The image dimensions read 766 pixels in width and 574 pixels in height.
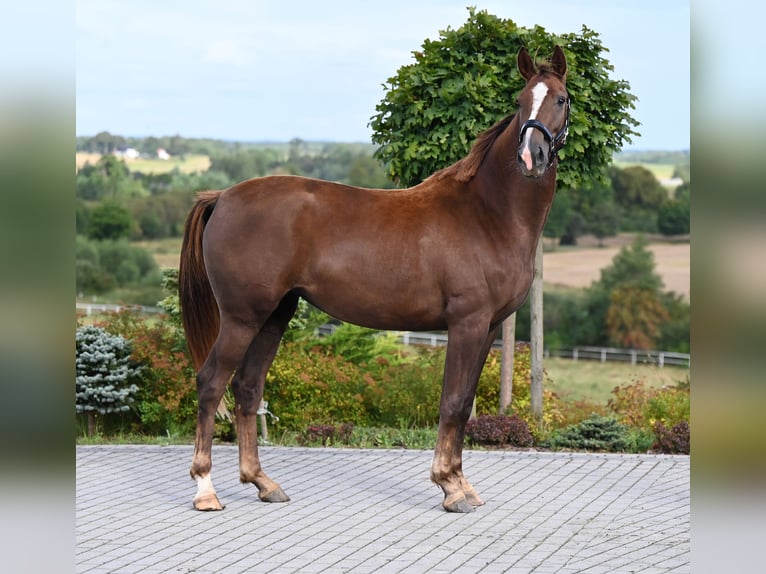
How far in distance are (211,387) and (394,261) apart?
1.48m

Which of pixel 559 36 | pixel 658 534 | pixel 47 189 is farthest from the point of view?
pixel 559 36

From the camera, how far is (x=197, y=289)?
6664mm

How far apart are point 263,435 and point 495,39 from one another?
4.21 m

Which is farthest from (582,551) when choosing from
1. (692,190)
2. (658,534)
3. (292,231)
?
(692,190)

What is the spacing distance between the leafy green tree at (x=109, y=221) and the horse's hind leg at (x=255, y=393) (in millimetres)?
31701

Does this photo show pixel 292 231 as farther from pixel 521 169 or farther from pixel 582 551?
pixel 582 551

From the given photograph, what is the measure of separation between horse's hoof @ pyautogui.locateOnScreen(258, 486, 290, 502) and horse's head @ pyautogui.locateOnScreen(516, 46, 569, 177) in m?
2.76

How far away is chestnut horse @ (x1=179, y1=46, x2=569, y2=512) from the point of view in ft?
20.4

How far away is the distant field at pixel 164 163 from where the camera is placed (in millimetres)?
39188

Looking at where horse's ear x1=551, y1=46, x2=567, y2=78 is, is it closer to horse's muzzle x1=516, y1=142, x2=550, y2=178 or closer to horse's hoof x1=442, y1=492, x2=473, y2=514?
horse's muzzle x1=516, y1=142, x2=550, y2=178

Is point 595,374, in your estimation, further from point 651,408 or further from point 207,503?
point 207,503

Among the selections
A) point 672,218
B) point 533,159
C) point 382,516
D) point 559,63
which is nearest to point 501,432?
point 382,516

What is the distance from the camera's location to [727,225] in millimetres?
1406

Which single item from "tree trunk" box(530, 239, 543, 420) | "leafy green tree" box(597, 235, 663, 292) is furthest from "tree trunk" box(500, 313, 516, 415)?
"leafy green tree" box(597, 235, 663, 292)
